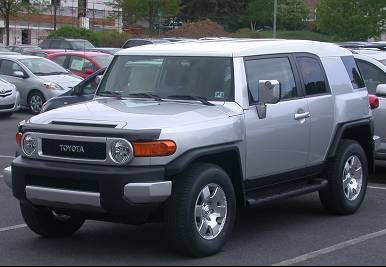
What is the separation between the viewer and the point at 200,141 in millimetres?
7051

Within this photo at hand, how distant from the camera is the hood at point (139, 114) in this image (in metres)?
7.00

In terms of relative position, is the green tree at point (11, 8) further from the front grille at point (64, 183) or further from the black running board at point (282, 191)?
the front grille at point (64, 183)

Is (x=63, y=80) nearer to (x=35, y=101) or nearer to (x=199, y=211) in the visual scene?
(x=35, y=101)

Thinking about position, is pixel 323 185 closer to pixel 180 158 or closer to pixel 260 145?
pixel 260 145

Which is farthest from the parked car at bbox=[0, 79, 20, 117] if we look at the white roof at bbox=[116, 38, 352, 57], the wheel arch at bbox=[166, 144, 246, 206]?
the wheel arch at bbox=[166, 144, 246, 206]

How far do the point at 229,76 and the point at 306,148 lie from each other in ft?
3.92

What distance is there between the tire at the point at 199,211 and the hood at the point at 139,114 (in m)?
0.45

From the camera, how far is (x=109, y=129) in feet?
22.5

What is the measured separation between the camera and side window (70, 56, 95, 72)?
2476 cm

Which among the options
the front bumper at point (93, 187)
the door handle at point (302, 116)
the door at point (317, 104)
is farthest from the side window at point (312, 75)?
the front bumper at point (93, 187)

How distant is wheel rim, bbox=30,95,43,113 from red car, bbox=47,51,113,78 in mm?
2974

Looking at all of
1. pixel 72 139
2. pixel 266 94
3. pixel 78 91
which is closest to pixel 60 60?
pixel 78 91

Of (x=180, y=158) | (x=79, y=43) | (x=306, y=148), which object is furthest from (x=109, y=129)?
(x=79, y=43)

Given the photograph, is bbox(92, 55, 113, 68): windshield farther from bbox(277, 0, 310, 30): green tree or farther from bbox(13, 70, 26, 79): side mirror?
bbox(277, 0, 310, 30): green tree
